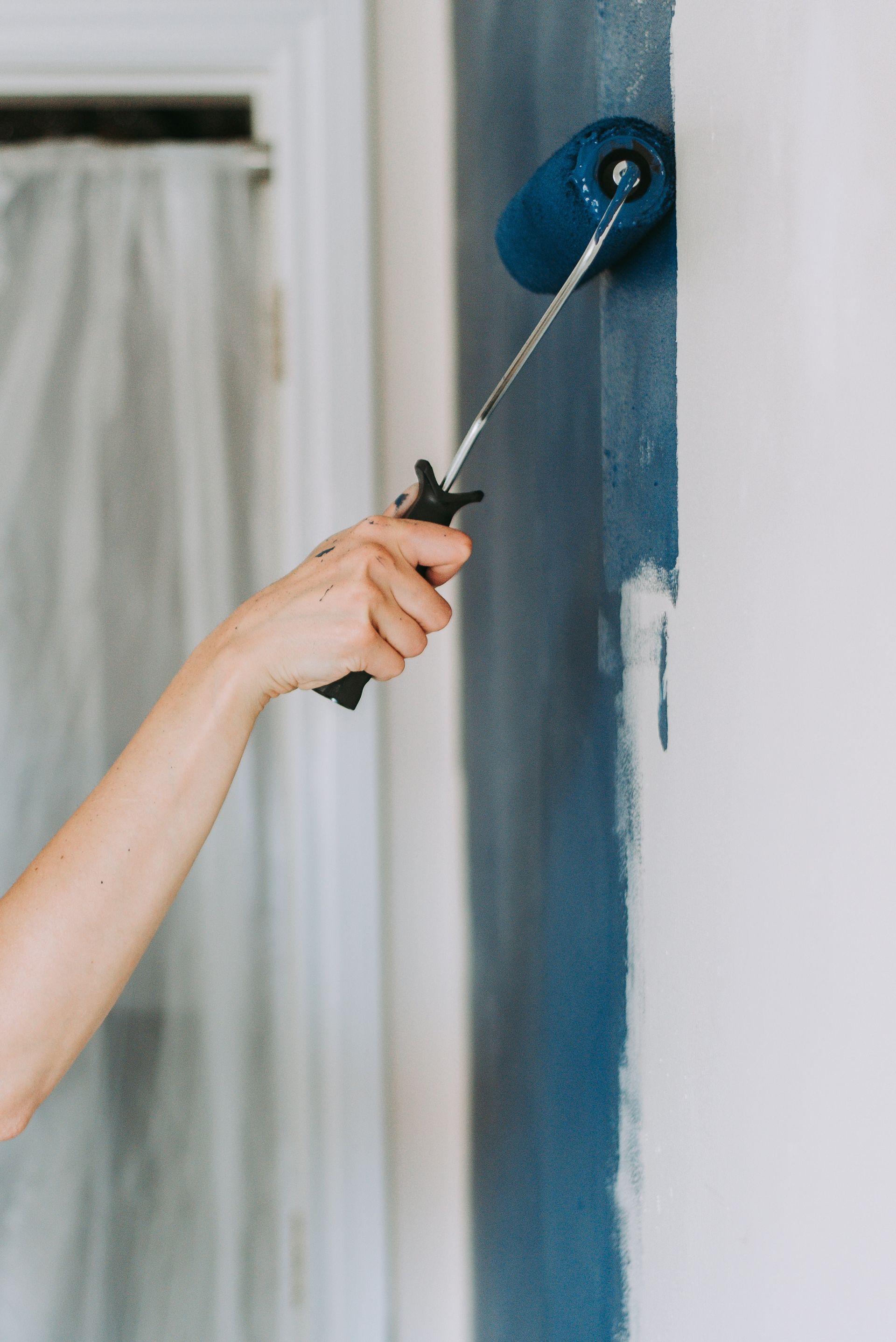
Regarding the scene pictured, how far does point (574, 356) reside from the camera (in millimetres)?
517

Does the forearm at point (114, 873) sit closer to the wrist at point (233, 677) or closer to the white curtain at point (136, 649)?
the wrist at point (233, 677)

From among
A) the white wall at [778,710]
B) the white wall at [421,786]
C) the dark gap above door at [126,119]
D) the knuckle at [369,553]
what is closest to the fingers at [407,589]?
the knuckle at [369,553]

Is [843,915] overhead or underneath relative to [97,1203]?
overhead

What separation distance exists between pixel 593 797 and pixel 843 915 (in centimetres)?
23

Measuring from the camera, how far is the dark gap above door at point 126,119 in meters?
1.05

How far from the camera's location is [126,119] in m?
1.10

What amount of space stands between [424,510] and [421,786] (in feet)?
2.03

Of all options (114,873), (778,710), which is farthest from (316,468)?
(778,710)

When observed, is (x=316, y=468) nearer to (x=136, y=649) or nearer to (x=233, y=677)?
(x=136, y=649)

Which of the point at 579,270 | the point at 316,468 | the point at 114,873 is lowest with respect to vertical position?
the point at 114,873

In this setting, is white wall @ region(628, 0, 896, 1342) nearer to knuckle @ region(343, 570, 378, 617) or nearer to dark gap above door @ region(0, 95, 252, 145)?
knuckle @ region(343, 570, 378, 617)

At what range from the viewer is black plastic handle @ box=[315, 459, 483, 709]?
A: 48 cm

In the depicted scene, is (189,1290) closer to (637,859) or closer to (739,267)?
(637,859)

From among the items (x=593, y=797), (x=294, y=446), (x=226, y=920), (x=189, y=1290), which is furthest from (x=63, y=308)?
(x=189, y=1290)
